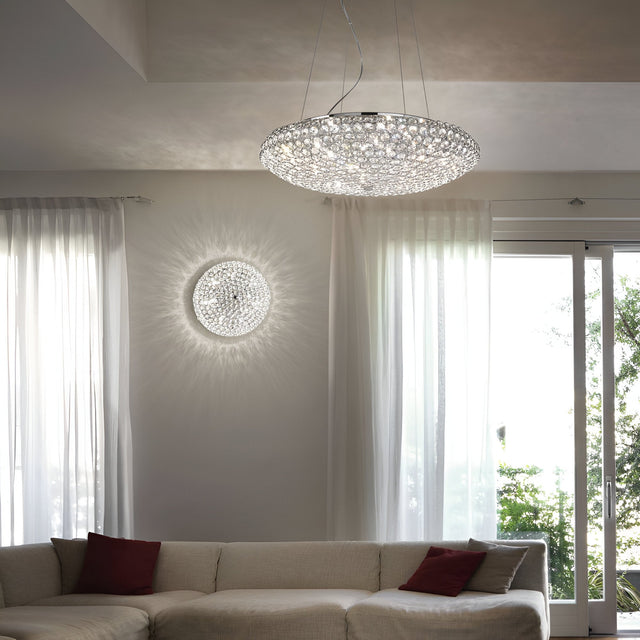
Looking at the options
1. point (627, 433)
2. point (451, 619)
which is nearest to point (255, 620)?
point (451, 619)

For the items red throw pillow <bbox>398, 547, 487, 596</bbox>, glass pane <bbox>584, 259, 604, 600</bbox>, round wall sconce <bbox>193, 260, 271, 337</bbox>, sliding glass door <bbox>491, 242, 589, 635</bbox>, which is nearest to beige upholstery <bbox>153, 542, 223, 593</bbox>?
red throw pillow <bbox>398, 547, 487, 596</bbox>

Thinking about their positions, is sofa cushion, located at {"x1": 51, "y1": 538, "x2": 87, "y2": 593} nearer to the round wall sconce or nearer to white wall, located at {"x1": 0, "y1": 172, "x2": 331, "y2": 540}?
white wall, located at {"x1": 0, "y1": 172, "x2": 331, "y2": 540}

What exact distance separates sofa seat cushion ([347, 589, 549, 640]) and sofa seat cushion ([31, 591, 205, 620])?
91cm

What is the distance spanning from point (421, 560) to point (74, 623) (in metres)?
1.77

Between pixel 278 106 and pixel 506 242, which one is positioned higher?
pixel 278 106

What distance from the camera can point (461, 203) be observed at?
194 inches

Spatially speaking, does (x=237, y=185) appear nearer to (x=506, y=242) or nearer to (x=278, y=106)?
(x=278, y=106)

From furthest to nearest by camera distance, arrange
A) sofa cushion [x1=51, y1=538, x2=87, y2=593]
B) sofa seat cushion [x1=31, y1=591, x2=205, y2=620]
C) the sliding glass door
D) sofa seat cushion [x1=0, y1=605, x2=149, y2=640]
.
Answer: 1. the sliding glass door
2. sofa cushion [x1=51, y1=538, x2=87, y2=593]
3. sofa seat cushion [x1=31, y1=591, x2=205, y2=620]
4. sofa seat cushion [x1=0, y1=605, x2=149, y2=640]

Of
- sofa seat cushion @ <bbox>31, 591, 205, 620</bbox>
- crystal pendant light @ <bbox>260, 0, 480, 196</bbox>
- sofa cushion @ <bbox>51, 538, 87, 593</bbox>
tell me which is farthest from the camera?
sofa cushion @ <bbox>51, 538, 87, 593</bbox>

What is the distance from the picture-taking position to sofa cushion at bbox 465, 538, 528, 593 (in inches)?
156

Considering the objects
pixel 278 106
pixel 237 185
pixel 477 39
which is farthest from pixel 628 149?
pixel 237 185

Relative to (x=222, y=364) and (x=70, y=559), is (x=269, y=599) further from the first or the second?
(x=222, y=364)

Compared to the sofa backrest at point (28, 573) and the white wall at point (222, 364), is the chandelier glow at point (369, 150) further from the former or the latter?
the sofa backrest at point (28, 573)

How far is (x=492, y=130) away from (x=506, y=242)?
1.07 m
